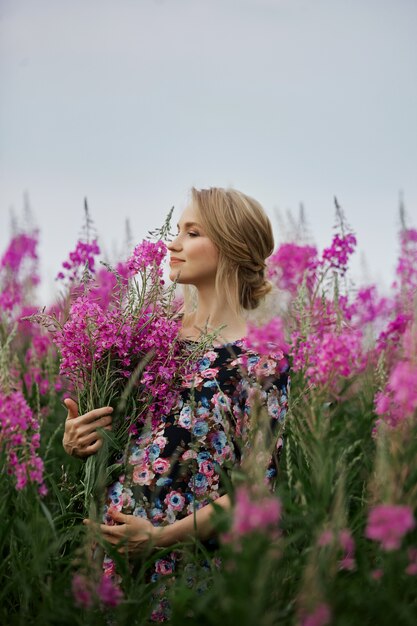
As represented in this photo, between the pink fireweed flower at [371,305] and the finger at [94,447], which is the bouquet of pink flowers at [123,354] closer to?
the finger at [94,447]

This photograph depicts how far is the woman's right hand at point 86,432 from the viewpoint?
2.25 meters

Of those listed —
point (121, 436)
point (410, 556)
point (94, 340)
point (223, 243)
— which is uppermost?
point (223, 243)

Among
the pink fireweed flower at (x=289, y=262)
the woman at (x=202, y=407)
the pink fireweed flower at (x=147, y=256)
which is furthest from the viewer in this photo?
the pink fireweed flower at (x=289, y=262)

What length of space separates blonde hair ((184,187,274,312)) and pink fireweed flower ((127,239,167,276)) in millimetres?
260

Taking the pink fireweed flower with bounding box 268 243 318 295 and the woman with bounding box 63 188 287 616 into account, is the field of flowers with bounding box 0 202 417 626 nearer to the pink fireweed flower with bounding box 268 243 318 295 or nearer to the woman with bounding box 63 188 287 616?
the woman with bounding box 63 188 287 616

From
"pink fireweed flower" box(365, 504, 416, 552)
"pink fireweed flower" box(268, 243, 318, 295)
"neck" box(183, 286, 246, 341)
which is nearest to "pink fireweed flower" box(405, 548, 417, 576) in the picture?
"pink fireweed flower" box(365, 504, 416, 552)

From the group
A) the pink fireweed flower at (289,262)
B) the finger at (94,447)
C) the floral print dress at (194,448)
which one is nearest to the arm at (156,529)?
the floral print dress at (194,448)

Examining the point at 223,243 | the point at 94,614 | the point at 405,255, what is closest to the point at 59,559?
the point at 94,614

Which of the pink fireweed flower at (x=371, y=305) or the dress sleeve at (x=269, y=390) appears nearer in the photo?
the dress sleeve at (x=269, y=390)

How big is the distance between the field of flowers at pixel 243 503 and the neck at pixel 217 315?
247 mm

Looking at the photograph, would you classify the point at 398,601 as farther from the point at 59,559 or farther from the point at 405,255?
the point at 405,255

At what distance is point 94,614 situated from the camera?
1.69 m

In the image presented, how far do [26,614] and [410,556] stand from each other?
3.46 feet

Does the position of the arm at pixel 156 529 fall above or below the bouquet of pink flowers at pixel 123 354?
below
